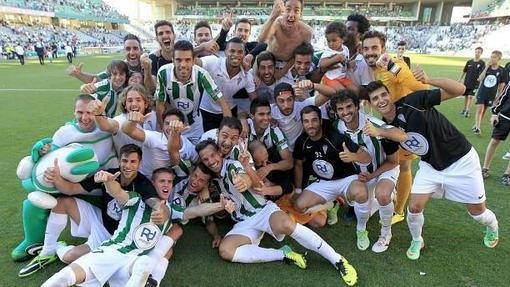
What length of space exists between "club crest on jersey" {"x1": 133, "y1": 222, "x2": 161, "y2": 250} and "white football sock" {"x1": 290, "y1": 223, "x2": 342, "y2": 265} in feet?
3.96

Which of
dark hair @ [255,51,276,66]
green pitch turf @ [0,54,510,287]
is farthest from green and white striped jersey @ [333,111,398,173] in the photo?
dark hair @ [255,51,276,66]

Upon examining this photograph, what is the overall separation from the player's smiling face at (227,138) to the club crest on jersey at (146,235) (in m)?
0.98

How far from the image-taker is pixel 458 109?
10414 mm

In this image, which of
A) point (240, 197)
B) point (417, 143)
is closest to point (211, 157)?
point (240, 197)

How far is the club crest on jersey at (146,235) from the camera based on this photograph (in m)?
2.99

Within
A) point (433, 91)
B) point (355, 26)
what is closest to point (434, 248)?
point (433, 91)

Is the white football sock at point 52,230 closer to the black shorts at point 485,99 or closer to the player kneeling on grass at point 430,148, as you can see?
the player kneeling on grass at point 430,148

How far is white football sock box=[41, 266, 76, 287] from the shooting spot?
8.29ft

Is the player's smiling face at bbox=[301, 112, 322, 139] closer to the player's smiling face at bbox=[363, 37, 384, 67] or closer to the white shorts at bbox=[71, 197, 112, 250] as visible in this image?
the player's smiling face at bbox=[363, 37, 384, 67]

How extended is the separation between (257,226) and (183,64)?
1.85 meters

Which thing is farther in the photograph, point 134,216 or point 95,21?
point 95,21

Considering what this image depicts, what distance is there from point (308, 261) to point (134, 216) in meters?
1.61

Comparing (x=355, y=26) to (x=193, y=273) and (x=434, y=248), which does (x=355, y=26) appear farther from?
(x=193, y=273)

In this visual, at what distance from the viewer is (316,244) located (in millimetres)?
3230
